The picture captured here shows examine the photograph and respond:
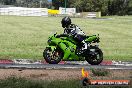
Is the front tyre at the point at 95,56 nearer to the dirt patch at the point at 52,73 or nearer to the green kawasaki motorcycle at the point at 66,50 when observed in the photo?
the green kawasaki motorcycle at the point at 66,50

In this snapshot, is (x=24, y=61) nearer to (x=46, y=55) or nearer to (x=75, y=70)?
(x=46, y=55)

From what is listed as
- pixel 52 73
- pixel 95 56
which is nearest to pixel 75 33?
pixel 95 56

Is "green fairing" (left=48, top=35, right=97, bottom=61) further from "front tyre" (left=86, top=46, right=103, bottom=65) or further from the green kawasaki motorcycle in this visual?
"front tyre" (left=86, top=46, right=103, bottom=65)

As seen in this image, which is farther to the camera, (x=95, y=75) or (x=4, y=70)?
(x=4, y=70)

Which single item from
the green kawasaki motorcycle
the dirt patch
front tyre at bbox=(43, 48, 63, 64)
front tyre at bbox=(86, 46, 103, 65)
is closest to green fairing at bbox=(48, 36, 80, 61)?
the green kawasaki motorcycle

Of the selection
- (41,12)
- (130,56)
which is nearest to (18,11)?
(41,12)

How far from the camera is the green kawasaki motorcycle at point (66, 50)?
486 inches

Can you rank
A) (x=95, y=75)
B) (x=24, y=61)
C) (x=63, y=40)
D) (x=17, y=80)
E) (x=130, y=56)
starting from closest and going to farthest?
(x=17, y=80)
(x=95, y=75)
(x=63, y=40)
(x=24, y=61)
(x=130, y=56)

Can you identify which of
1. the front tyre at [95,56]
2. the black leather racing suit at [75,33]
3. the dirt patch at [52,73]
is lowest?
the dirt patch at [52,73]

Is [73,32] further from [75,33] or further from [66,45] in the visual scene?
[66,45]

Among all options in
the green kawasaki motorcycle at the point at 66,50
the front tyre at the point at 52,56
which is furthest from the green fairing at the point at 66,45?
the front tyre at the point at 52,56

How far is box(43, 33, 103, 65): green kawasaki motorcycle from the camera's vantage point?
486 inches

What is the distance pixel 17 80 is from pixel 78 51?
4.41 metres

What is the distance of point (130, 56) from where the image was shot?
51.9ft
